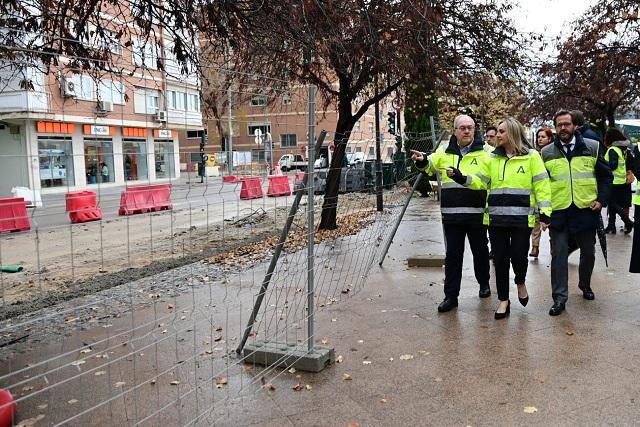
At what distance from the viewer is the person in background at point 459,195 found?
18.5 feet

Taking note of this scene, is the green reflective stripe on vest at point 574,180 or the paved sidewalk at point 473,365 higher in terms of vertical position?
the green reflective stripe on vest at point 574,180

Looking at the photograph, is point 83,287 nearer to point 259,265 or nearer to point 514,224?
point 259,265

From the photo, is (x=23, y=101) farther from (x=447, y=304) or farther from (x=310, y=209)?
(x=447, y=304)

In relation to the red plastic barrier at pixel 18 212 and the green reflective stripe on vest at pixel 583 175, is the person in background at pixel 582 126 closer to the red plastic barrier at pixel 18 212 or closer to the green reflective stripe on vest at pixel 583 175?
the green reflective stripe on vest at pixel 583 175

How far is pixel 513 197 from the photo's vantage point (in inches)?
213

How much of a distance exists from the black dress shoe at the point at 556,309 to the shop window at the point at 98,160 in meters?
4.38

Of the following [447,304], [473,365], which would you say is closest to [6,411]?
[473,365]

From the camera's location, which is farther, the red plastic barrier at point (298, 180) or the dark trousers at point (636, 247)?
the dark trousers at point (636, 247)

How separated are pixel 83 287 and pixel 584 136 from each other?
21.4 feet

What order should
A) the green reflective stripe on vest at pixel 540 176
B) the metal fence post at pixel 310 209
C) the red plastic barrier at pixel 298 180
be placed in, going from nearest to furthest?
1. the metal fence post at pixel 310 209
2. the red plastic barrier at pixel 298 180
3. the green reflective stripe on vest at pixel 540 176

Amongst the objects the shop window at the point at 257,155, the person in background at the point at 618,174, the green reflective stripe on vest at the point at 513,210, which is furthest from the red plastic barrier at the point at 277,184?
the person in background at the point at 618,174

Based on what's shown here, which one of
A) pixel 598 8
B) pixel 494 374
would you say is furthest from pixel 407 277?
pixel 598 8

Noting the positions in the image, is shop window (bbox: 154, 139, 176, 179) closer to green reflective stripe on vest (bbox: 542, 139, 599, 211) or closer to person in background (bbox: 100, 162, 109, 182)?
person in background (bbox: 100, 162, 109, 182)

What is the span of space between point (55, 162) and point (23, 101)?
8.94 feet
